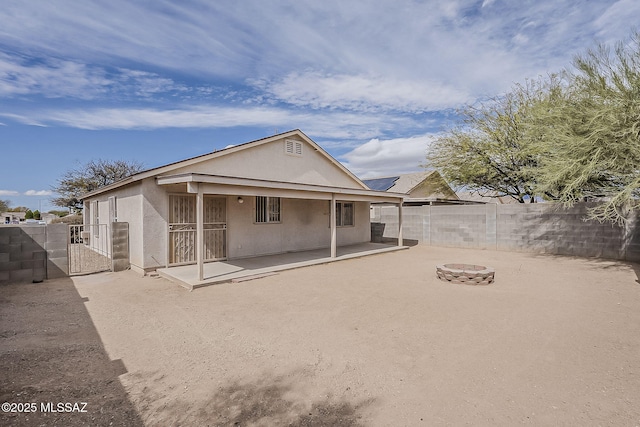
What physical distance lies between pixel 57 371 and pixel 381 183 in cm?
2402

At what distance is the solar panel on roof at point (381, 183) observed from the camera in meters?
24.9

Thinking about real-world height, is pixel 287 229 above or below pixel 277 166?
below

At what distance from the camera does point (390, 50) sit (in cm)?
1142

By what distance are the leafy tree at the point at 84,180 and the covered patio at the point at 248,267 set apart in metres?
21.9

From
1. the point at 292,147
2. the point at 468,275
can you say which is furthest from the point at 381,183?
the point at 468,275

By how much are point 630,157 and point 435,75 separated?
6.98 metres

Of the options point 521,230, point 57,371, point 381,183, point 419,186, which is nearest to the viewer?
point 57,371

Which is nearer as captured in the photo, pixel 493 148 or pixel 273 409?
pixel 273 409

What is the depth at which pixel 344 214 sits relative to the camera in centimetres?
1513

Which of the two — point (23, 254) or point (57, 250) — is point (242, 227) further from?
point (23, 254)

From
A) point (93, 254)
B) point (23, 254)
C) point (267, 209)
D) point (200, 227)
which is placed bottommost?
point (93, 254)

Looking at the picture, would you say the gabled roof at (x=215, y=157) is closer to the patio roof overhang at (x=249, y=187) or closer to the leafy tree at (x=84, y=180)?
the patio roof overhang at (x=249, y=187)

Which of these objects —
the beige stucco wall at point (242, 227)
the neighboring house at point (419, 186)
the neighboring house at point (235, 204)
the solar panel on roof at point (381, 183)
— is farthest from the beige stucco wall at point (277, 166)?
the solar panel on roof at point (381, 183)

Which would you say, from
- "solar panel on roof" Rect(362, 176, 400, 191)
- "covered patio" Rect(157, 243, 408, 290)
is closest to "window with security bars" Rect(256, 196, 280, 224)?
"covered patio" Rect(157, 243, 408, 290)
